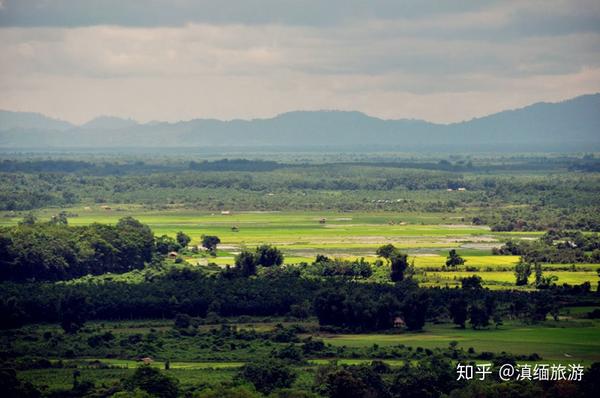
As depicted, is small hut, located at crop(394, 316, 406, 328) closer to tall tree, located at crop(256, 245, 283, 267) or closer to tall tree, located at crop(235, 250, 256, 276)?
tall tree, located at crop(235, 250, 256, 276)

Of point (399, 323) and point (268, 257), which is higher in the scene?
point (268, 257)

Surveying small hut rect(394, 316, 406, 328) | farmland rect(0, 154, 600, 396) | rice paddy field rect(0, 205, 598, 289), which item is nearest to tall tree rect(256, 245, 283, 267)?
farmland rect(0, 154, 600, 396)

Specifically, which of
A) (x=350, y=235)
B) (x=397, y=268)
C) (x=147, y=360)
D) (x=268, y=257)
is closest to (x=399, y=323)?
(x=397, y=268)

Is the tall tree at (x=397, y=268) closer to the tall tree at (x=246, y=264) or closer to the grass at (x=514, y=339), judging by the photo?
the tall tree at (x=246, y=264)

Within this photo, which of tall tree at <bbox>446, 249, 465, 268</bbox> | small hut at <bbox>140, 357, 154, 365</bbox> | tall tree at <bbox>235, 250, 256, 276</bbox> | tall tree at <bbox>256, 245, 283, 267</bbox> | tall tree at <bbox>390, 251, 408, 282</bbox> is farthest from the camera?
tall tree at <bbox>446, 249, 465, 268</bbox>

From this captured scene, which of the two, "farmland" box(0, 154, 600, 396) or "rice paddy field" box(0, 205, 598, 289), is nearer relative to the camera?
"farmland" box(0, 154, 600, 396)

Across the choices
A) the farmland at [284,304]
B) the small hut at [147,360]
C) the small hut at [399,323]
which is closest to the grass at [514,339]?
the farmland at [284,304]

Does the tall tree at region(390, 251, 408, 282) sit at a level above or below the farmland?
above

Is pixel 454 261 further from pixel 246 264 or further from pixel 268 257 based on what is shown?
pixel 246 264

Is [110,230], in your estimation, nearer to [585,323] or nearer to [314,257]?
[314,257]

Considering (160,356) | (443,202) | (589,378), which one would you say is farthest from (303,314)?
(443,202)
